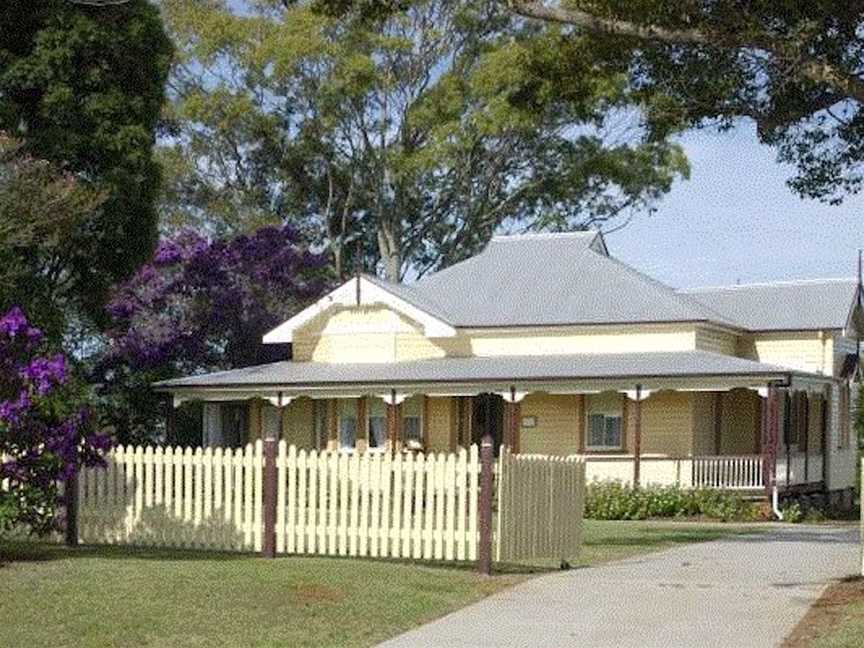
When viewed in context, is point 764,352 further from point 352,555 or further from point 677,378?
point 352,555

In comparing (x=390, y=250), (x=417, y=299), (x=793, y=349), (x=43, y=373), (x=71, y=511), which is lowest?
(x=71, y=511)

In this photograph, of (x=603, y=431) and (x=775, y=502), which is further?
(x=603, y=431)

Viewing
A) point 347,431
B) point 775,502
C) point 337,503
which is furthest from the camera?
point 347,431

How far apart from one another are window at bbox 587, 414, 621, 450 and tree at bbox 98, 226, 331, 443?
12.1m

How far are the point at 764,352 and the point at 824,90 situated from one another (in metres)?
22.5

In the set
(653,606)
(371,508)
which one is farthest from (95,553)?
(653,606)

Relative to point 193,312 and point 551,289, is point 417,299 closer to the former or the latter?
point 551,289

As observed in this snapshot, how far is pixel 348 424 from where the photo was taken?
39.2 meters

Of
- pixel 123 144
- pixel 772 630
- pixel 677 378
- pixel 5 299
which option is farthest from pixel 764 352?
pixel 772 630

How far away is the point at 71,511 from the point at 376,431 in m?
21.0

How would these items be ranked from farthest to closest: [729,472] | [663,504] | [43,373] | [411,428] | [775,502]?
[411,428] → [729,472] → [775,502] → [663,504] → [43,373]

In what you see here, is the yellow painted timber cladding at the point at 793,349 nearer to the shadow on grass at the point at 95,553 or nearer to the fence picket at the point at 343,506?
the fence picket at the point at 343,506

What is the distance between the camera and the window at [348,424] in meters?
39.1

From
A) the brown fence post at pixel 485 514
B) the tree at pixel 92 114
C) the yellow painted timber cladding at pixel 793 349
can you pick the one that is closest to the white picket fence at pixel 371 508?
the brown fence post at pixel 485 514
